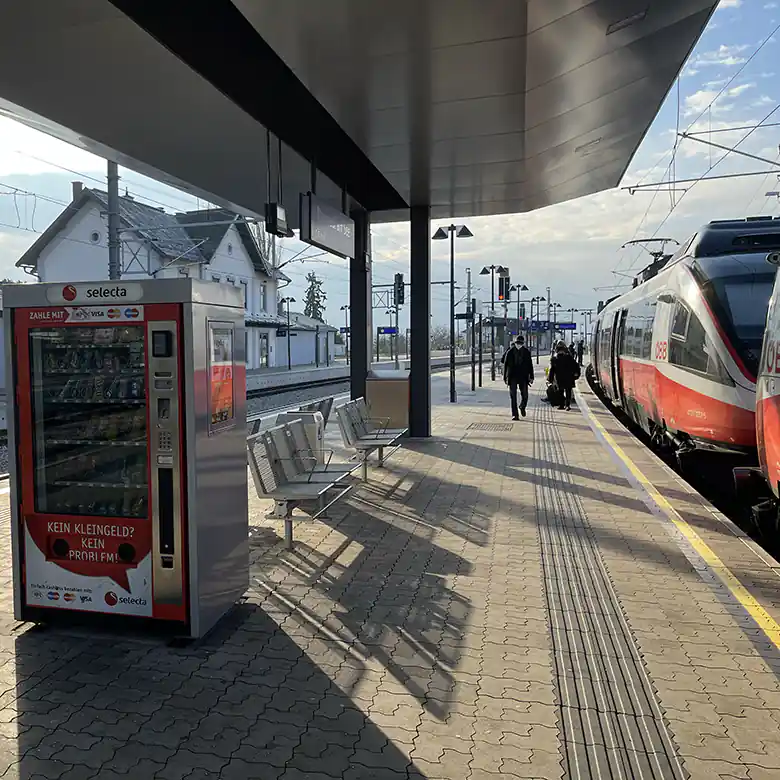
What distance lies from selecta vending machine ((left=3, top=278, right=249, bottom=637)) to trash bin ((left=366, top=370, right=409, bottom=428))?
757cm

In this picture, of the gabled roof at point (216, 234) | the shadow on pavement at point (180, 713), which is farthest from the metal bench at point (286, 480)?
the gabled roof at point (216, 234)

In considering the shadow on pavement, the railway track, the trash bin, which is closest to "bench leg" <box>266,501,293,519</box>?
the shadow on pavement

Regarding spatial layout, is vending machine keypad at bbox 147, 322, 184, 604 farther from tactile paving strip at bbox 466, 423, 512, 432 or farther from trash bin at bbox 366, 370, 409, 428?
tactile paving strip at bbox 466, 423, 512, 432

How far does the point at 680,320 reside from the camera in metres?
9.52

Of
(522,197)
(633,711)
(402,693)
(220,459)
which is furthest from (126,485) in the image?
(522,197)

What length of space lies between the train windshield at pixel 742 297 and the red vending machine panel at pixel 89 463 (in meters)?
6.53

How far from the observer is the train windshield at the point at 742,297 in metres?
8.03

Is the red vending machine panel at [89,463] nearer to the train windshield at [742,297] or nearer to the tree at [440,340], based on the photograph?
the train windshield at [742,297]

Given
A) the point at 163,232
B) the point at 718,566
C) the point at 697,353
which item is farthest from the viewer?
the point at 163,232

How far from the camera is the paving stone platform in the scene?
3094mm

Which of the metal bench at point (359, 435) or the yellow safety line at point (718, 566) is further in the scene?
the metal bench at point (359, 435)

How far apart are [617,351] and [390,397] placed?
7.43 meters

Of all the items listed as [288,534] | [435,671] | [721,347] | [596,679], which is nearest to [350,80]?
[288,534]

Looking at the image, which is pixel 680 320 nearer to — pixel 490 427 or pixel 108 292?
pixel 490 427
